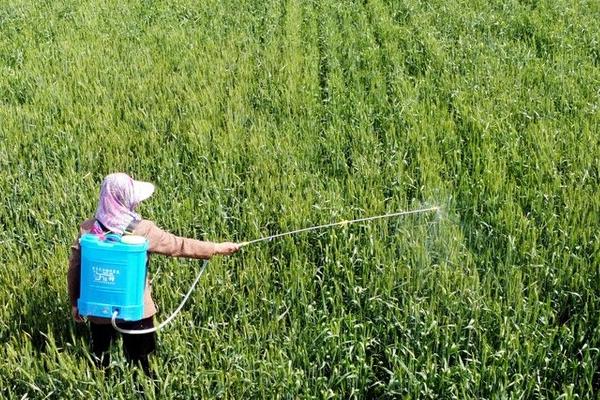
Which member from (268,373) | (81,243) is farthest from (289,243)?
(81,243)

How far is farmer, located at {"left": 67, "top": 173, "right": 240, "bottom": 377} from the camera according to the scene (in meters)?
2.59

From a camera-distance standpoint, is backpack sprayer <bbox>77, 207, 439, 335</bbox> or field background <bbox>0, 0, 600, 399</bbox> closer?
backpack sprayer <bbox>77, 207, 439, 335</bbox>

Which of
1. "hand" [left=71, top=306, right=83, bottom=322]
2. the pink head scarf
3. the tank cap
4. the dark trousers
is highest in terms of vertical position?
the pink head scarf

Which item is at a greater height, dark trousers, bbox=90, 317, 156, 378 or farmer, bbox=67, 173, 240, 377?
farmer, bbox=67, 173, 240, 377

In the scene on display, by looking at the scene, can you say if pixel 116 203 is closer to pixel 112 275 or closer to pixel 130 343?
pixel 112 275

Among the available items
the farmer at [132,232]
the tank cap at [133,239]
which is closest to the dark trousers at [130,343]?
the farmer at [132,232]

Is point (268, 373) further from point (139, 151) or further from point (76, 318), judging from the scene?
point (139, 151)

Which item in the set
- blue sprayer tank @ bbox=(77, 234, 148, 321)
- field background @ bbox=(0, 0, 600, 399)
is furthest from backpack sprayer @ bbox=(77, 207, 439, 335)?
field background @ bbox=(0, 0, 600, 399)

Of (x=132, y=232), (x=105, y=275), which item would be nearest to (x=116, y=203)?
(x=132, y=232)

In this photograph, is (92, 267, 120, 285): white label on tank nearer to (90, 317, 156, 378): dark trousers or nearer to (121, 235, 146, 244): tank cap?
(121, 235, 146, 244): tank cap

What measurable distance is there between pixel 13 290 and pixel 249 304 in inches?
46.8

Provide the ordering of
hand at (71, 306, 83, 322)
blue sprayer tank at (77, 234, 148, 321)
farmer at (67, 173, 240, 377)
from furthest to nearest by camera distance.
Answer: hand at (71, 306, 83, 322), farmer at (67, 173, 240, 377), blue sprayer tank at (77, 234, 148, 321)

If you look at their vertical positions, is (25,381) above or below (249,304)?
below

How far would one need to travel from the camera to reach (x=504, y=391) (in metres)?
2.55
